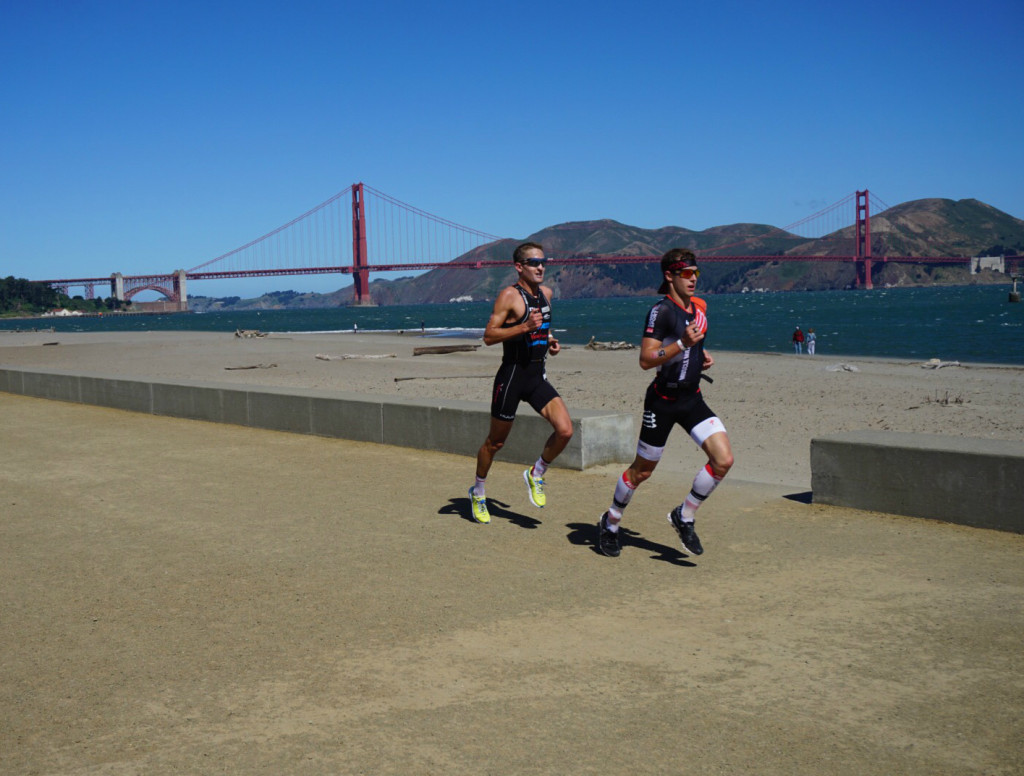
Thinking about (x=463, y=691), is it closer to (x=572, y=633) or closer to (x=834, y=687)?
(x=572, y=633)

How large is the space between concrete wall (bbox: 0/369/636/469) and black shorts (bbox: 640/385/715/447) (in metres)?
2.12

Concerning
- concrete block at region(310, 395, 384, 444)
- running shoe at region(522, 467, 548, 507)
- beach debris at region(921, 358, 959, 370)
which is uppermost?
concrete block at region(310, 395, 384, 444)

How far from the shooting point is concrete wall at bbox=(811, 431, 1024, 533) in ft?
16.4

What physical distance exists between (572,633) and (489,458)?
1.93 meters

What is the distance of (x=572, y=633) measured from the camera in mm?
3758

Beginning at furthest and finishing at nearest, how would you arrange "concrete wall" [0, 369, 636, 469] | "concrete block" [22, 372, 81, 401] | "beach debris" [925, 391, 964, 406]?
"beach debris" [925, 391, 964, 406]
"concrete block" [22, 372, 81, 401]
"concrete wall" [0, 369, 636, 469]

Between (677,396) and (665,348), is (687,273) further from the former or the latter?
(677,396)

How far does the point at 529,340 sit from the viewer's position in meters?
5.34

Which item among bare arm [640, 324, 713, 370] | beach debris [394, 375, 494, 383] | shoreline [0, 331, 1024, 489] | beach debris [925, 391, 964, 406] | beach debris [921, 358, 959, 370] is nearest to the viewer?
bare arm [640, 324, 713, 370]

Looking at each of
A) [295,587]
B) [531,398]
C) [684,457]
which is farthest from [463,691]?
[684,457]

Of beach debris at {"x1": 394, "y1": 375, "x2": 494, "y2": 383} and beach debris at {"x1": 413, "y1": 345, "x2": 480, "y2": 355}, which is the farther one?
beach debris at {"x1": 413, "y1": 345, "x2": 480, "y2": 355}

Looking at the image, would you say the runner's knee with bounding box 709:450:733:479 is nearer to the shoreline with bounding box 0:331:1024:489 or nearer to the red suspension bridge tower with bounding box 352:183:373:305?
the shoreline with bounding box 0:331:1024:489

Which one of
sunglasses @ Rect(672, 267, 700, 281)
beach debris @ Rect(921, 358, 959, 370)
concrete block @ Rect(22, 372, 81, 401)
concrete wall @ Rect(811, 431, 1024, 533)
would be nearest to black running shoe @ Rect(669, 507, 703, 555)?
sunglasses @ Rect(672, 267, 700, 281)

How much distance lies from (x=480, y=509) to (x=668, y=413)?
1333 millimetres
